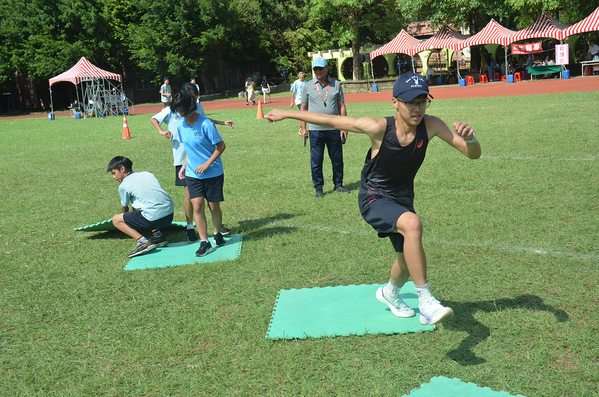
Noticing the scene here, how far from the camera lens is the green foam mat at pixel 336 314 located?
13.9ft

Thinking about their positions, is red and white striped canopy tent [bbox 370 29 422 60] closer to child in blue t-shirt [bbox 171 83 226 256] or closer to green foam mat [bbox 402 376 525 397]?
child in blue t-shirt [bbox 171 83 226 256]

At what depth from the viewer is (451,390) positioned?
337cm

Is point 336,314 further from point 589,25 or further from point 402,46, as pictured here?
point 402,46

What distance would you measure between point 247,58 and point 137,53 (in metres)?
11.1

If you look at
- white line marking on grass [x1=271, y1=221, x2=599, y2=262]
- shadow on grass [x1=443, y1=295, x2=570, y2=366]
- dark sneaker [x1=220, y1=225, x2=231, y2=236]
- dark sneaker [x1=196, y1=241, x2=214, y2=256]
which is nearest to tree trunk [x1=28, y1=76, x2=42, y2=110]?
A: dark sneaker [x1=220, y1=225, x2=231, y2=236]

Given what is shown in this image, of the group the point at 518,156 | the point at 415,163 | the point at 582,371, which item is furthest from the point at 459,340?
the point at 518,156

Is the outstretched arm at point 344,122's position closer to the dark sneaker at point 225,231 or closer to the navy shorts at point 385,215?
the navy shorts at point 385,215

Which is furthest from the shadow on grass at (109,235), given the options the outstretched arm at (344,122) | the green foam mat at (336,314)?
the outstretched arm at (344,122)

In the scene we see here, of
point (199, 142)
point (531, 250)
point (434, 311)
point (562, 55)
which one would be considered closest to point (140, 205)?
point (199, 142)

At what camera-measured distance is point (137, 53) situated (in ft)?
144

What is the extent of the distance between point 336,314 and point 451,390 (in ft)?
4.50

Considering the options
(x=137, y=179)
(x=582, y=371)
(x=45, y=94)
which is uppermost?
(x=45, y=94)

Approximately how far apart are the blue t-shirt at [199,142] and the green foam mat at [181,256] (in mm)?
912

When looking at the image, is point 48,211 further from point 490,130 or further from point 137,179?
point 490,130
